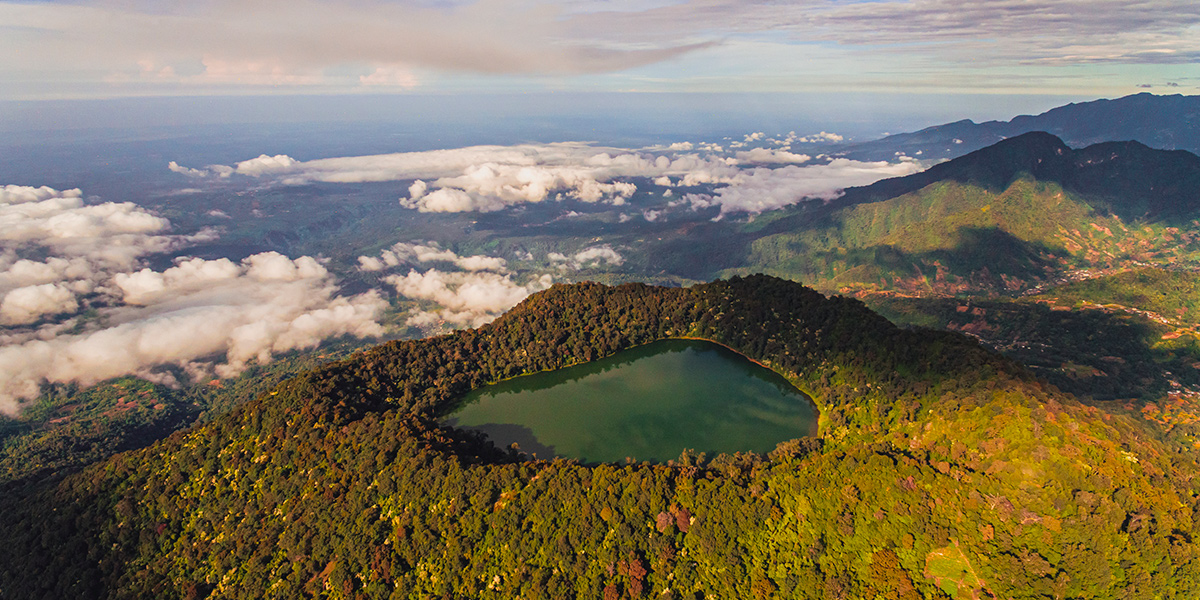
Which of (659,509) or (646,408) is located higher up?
(646,408)

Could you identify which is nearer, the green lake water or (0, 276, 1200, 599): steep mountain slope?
(0, 276, 1200, 599): steep mountain slope

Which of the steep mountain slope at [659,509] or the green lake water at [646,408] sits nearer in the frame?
the steep mountain slope at [659,509]

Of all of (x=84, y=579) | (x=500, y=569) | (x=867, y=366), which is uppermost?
(x=867, y=366)

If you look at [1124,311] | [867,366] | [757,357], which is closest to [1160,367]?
[1124,311]

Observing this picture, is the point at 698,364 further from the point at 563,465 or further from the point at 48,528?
the point at 48,528
